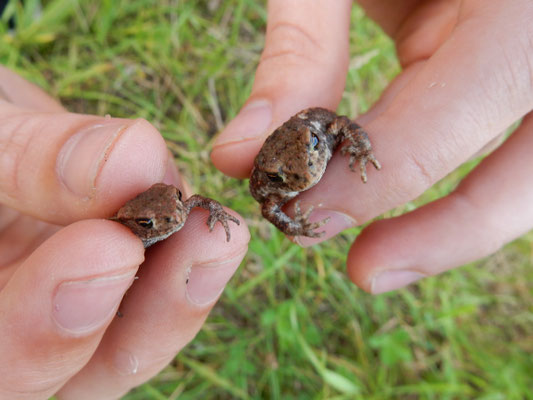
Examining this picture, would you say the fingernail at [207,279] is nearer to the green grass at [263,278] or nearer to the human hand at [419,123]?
the human hand at [419,123]

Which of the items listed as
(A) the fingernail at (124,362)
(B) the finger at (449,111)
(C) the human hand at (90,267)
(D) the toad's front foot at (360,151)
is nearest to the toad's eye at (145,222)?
(C) the human hand at (90,267)

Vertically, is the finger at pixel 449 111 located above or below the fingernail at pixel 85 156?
above

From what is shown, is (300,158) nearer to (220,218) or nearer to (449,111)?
(220,218)

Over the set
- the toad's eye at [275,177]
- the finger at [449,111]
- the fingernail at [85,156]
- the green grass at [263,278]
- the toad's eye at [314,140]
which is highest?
the finger at [449,111]

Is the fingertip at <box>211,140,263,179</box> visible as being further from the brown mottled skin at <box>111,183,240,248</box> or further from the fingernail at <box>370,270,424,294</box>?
the fingernail at <box>370,270,424,294</box>

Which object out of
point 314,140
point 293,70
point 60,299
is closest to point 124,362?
point 60,299

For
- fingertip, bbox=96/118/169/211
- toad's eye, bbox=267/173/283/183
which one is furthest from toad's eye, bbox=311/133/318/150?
fingertip, bbox=96/118/169/211
